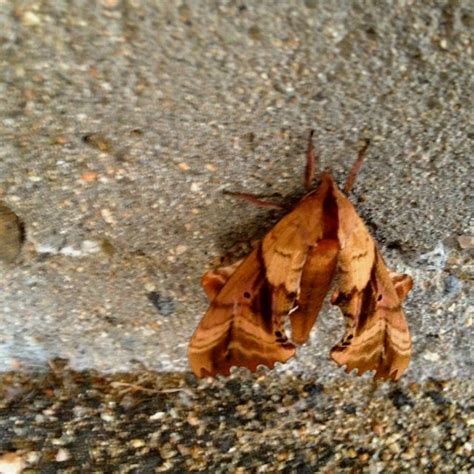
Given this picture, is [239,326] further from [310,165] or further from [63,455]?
[63,455]

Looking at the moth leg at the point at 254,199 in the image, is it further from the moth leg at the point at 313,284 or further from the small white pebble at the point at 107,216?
the small white pebble at the point at 107,216

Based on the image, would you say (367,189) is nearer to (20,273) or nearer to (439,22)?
(439,22)

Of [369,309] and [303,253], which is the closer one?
[303,253]

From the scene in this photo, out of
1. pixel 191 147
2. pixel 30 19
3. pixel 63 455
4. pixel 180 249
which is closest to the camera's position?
pixel 30 19

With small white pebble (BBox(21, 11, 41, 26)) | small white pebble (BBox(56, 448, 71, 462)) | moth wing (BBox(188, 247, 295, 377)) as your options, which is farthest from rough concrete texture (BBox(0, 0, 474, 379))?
small white pebble (BBox(56, 448, 71, 462))

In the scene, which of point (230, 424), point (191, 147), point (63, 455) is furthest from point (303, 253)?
point (63, 455)

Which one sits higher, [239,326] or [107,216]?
[107,216]

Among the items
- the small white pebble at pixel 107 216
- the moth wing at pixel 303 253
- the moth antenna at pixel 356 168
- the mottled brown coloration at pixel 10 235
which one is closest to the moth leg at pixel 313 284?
the moth wing at pixel 303 253
